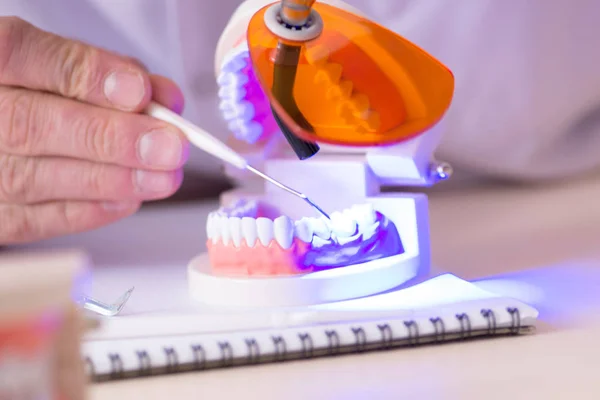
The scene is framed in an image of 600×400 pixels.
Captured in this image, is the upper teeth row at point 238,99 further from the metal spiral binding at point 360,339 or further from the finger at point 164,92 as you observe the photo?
the metal spiral binding at point 360,339

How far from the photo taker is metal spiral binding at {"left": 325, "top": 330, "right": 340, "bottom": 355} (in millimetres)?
531

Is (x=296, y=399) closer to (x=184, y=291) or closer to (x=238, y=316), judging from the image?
(x=238, y=316)

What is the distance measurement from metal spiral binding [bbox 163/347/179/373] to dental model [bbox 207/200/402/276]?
0.45ft

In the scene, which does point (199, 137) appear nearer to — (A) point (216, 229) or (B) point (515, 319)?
(A) point (216, 229)

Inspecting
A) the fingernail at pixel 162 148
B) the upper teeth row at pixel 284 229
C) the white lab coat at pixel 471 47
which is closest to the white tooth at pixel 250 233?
the upper teeth row at pixel 284 229

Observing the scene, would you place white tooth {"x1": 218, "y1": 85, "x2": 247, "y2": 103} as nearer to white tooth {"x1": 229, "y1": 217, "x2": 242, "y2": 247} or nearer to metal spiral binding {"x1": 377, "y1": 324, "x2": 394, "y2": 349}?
white tooth {"x1": 229, "y1": 217, "x2": 242, "y2": 247}

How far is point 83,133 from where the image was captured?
0.73 m

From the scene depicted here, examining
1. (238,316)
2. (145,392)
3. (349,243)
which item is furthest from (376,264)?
(145,392)

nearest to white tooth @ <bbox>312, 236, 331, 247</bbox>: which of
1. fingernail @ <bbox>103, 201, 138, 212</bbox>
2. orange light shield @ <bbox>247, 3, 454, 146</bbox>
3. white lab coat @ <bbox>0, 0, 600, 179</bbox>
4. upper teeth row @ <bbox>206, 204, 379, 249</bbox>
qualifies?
upper teeth row @ <bbox>206, 204, 379, 249</bbox>

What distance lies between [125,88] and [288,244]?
0.68ft

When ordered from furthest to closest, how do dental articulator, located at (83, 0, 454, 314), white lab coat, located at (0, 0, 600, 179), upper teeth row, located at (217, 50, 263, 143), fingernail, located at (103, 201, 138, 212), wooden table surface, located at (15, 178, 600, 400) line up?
white lab coat, located at (0, 0, 600, 179), fingernail, located at (103, 201, 138, 212), upper teeth row, located at (217, 50, 263, 143), dental articulator, located at (83, 0, 454, 314), wooden table surface, located at (15, 178, 600, 400)

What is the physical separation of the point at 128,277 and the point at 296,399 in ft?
1.03

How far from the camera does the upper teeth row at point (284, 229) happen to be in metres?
0.64

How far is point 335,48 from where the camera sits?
24.3 inches
